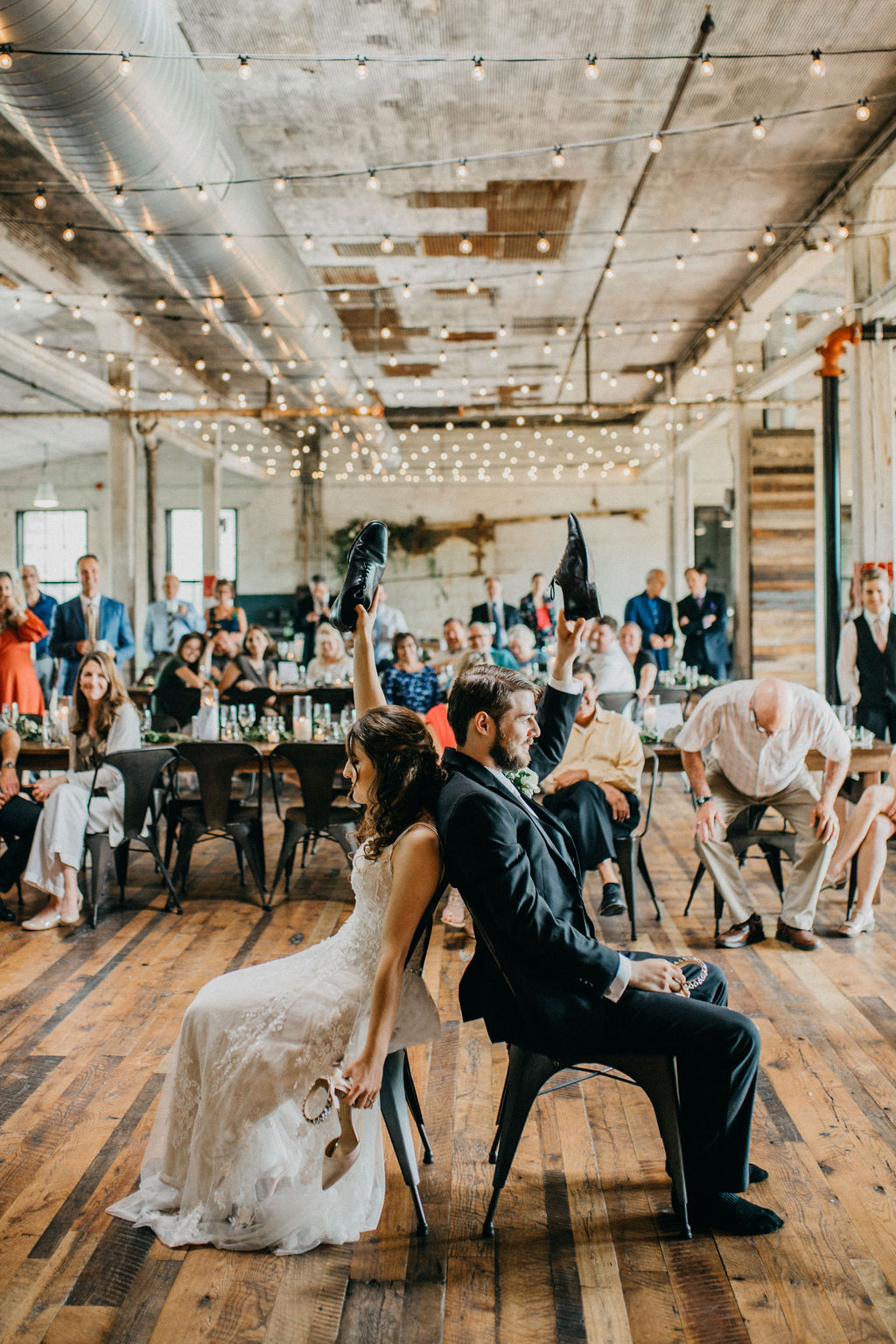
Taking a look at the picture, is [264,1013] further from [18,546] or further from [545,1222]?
[18,546]

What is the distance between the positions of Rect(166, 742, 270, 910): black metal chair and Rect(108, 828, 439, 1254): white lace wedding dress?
8.16 ft

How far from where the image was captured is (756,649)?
37.4 ft

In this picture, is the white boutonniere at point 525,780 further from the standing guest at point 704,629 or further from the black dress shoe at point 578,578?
the standing guest at point 704,629

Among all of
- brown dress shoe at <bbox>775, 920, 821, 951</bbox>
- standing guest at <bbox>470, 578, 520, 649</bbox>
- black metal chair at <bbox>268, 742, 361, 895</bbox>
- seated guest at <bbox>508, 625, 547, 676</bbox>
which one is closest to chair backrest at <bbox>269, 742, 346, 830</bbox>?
black metal chair at <bbox>268, 742, 361, 895</bbox>

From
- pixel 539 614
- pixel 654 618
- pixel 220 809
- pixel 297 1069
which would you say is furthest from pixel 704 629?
pixel 297 1069

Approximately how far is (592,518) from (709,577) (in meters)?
2.43

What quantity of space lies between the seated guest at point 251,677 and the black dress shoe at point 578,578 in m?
4.82

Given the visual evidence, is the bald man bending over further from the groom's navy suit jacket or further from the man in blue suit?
the man in blue suit

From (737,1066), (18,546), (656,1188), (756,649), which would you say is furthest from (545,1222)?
(18,546)

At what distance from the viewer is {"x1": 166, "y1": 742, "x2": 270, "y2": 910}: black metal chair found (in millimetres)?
4668

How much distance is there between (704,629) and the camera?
31.2 ft

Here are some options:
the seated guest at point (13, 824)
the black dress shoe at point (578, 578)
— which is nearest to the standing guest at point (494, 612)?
the seated guest at point (13, 824)

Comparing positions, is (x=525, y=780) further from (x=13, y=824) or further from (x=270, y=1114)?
(x=13, y=824)

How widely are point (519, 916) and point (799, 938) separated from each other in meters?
2.60
